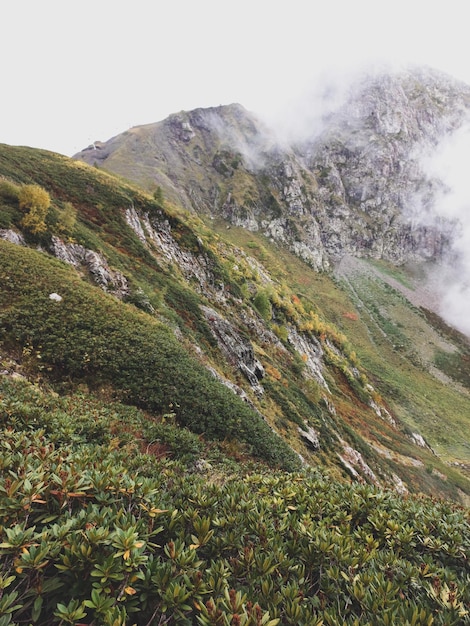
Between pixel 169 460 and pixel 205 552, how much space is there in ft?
15.9

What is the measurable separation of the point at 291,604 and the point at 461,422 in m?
105

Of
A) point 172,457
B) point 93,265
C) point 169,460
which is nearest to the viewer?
point 169,460

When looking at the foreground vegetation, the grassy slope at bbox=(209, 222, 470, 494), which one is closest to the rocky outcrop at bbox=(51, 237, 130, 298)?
the foreground vegetation

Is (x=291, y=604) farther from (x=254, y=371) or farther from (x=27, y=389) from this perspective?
(x=254, y=371)

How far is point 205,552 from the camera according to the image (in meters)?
4.18

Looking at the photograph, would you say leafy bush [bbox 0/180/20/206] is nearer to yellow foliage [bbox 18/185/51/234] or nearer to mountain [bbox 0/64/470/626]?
mountain [bbox 0/64/470/626]

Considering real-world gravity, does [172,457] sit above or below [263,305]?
below

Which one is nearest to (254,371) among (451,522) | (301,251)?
(451,522)

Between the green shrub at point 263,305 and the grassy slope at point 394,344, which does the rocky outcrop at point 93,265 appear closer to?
the green shrub at point 263,305

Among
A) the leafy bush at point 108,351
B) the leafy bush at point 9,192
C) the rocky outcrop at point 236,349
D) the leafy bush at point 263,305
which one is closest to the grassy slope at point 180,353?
the leafy bush at point 108,351

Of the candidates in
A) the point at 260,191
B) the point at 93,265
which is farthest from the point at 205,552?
the point at 260,191

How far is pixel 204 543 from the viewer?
4.02 m

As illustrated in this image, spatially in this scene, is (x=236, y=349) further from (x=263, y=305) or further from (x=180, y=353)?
(x=263, y=305)

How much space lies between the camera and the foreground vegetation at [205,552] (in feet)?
9.43
